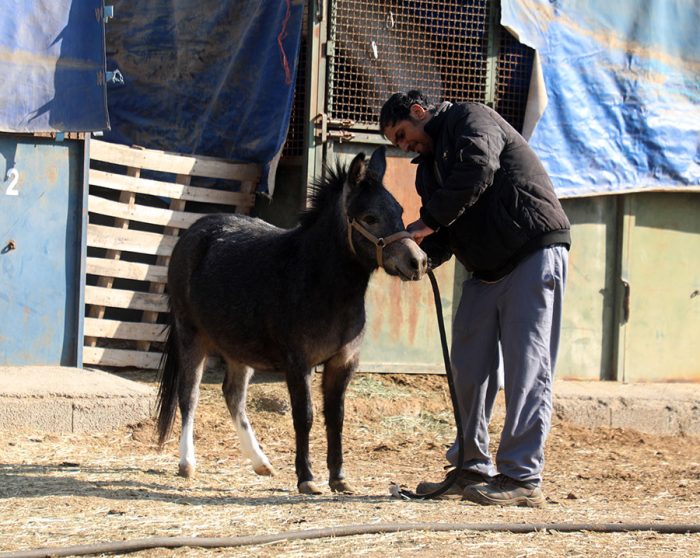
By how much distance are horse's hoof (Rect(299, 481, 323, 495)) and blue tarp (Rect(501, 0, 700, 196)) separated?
4428 millimetres

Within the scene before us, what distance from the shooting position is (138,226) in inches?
403

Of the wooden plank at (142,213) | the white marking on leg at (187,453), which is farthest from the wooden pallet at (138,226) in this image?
the white marking on leg at (187,453)

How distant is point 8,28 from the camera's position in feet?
28.6

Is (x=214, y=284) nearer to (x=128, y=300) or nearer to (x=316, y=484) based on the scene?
(x=316, y=484)

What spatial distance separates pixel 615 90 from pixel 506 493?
203 inches

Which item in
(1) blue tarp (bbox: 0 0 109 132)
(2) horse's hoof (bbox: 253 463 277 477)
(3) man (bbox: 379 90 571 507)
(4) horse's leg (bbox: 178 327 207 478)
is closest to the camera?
(3) man (bbox: 379 90 571 507)

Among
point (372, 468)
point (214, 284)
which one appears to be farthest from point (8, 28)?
point (372, 468)

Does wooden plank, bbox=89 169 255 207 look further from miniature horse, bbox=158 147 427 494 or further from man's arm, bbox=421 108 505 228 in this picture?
man's arm, bbox=421 108 505 228

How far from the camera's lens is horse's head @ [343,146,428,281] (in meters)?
6.04

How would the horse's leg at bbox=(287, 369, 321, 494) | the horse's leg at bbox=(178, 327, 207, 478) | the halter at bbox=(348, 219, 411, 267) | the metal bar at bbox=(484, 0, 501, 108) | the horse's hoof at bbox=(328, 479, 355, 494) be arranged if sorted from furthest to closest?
1. the metal bar at bbox=(484, 0, 501, 108)
2. the horse's leg at bbox=(178, 327, 207, 478)
3. the horse's hoof at bbox=(328, 479, 355, 494)
4. the horse's leg at bbox=(287, 369, 321, 494)
5. the halter at bbox=(348, 219, 411, 267)

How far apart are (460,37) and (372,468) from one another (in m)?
4.01

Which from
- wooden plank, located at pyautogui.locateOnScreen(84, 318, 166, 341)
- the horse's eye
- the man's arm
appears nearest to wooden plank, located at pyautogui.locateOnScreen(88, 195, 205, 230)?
wooden plank, located at pyautogui.locateOnScreen(84, 318, 166, 341)

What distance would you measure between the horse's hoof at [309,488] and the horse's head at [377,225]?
1290 mm

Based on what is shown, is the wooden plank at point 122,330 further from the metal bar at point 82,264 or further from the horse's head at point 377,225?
the horse's head at point 377,225
